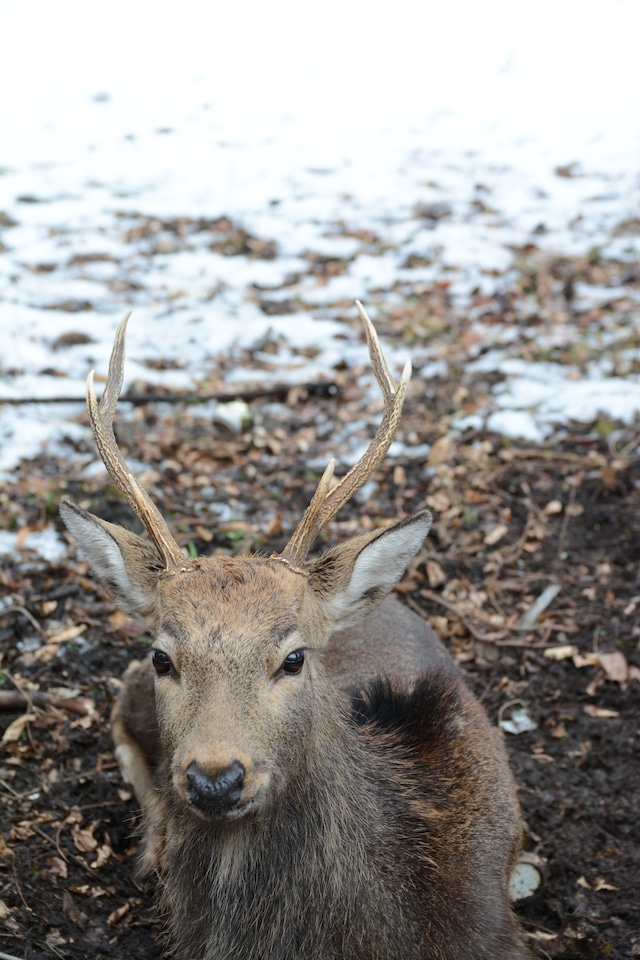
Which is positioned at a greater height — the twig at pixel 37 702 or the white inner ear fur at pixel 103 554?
the white inner ear fur at pixel 103 554

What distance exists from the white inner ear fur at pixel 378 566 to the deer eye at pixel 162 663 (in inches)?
25.0

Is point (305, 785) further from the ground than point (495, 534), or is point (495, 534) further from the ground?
point (305, 785)

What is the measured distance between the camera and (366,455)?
351 cm

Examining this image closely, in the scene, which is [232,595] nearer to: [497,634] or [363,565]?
[363,565]

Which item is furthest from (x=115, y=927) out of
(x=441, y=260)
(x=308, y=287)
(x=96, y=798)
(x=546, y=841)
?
(x=441, y=260)

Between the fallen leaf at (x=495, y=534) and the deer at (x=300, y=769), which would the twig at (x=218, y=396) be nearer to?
the fallen leaf at (x=495, y=534)

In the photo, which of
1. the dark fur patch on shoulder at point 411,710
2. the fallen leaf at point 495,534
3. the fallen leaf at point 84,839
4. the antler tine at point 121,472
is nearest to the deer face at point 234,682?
the antler tine at point 121,472

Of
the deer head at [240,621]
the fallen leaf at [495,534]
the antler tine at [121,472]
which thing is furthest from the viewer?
the fallen leaf at [495,534]

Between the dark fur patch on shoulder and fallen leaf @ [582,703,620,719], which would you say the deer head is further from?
fallen leaf @ [582,703,620,719]

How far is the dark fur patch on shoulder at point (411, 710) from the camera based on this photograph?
3.63 metres

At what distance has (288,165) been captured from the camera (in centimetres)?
1055

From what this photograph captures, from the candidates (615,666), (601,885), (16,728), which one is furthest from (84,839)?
(615,666)

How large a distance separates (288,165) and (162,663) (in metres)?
8.46

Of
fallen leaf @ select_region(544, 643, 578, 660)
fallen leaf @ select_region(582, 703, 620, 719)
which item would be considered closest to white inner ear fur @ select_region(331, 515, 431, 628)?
fallen leaf @ select_region(582, 703, 620, 719)
